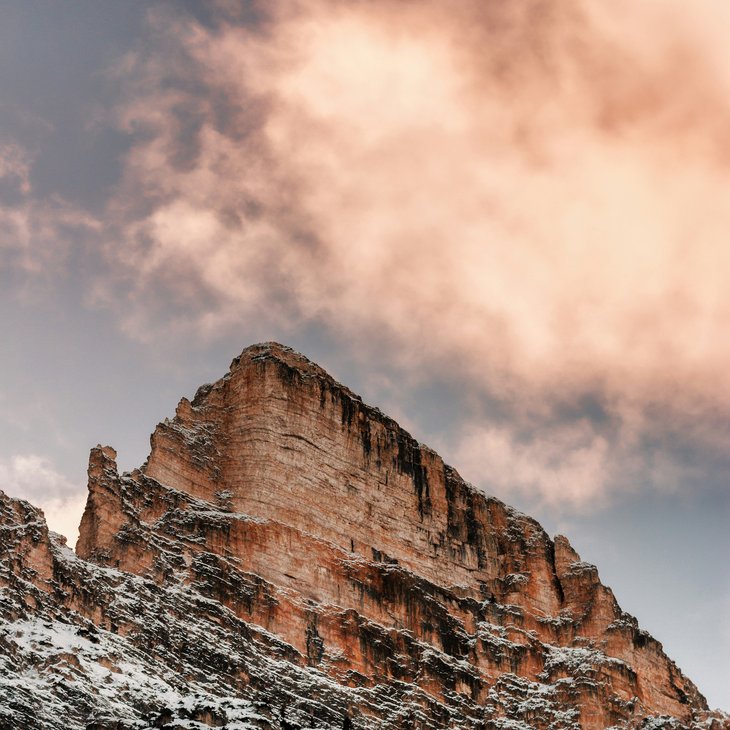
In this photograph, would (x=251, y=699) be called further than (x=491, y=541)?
No

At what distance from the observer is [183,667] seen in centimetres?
8862

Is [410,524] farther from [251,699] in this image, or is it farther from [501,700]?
[251,699]

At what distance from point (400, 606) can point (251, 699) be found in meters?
22.1

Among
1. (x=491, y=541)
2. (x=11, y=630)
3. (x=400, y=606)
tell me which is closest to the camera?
(x=11, y=630)

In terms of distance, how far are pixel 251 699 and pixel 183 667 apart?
190 inches

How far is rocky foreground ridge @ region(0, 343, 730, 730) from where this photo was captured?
84.6 meters

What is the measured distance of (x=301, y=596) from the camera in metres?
103

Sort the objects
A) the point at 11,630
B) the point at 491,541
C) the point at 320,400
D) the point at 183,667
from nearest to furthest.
→ the point at 11,630 → the point at 183,667 → the point at 320,400 → the point at 491,541

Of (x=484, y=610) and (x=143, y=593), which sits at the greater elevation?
(x=484, y=610)

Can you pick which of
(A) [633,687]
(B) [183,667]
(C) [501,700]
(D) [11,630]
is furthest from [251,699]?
(A) [633,687]

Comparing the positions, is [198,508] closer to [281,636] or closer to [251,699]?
[281,636]

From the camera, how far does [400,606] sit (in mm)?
109875

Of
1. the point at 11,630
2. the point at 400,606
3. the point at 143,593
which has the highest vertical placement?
the point at 400,606

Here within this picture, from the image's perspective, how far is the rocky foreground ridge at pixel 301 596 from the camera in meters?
84.6
